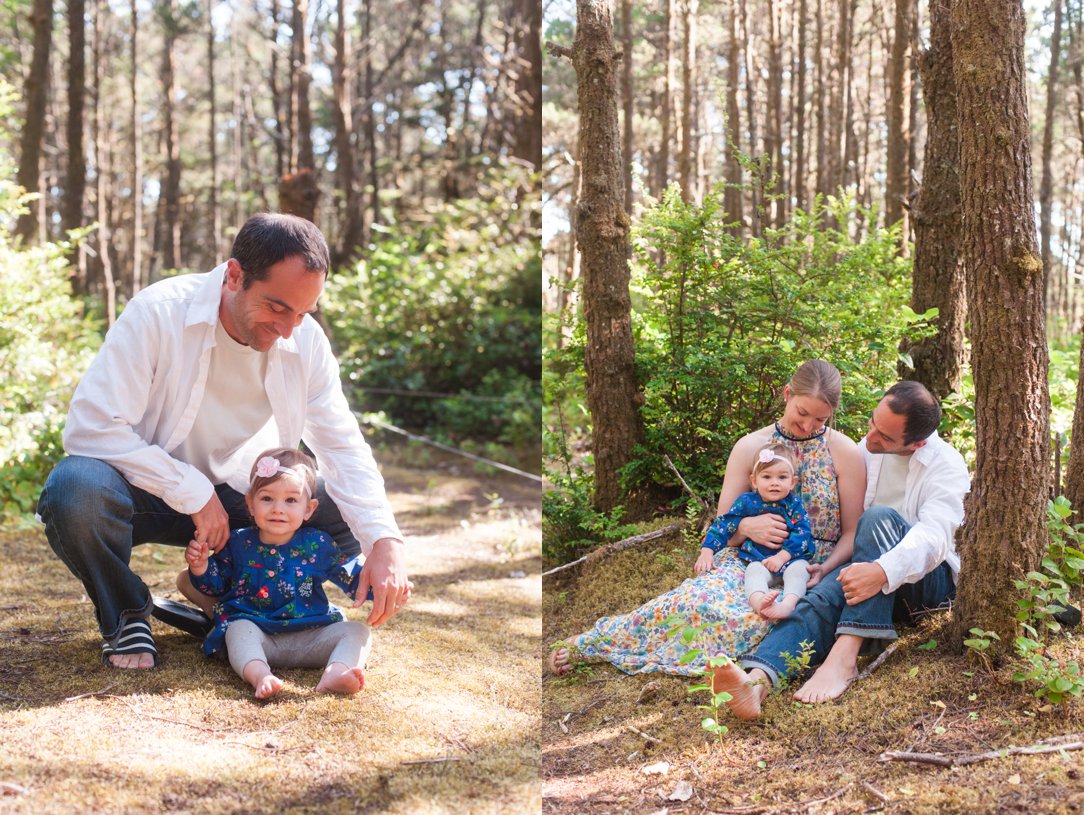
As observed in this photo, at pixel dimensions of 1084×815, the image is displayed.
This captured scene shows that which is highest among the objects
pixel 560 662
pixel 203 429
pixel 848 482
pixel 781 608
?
pixel 203 429

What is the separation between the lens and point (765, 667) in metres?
2.55

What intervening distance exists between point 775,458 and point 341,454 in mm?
1293

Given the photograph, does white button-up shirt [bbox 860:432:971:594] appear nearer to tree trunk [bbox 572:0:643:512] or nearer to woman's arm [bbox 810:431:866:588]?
woman's arm [bbox 810:431:866:588]

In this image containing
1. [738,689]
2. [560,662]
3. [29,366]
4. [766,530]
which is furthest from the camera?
[29,366]

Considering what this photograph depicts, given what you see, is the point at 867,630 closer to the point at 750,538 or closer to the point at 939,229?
the point at 750,538

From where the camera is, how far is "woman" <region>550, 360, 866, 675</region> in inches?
108

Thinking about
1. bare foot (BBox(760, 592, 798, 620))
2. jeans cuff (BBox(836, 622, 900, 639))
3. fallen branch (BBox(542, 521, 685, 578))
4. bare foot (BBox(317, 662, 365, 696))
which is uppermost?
fallen branch (BBox(542, 521, 685, 578))

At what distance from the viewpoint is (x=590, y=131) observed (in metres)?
3.25

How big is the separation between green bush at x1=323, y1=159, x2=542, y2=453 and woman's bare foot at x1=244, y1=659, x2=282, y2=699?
6.36 metres

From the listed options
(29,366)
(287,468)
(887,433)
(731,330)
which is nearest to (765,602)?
(887,433)

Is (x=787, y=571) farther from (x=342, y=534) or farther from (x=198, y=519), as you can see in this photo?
(x=198, y=519)

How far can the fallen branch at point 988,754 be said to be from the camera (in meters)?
2.03

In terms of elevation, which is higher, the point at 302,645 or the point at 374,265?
the point at 374,265

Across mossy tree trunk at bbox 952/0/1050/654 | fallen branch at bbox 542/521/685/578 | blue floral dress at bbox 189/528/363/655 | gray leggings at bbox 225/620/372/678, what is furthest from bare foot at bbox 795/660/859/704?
blue floral dress at bbox 189/528/363/655
